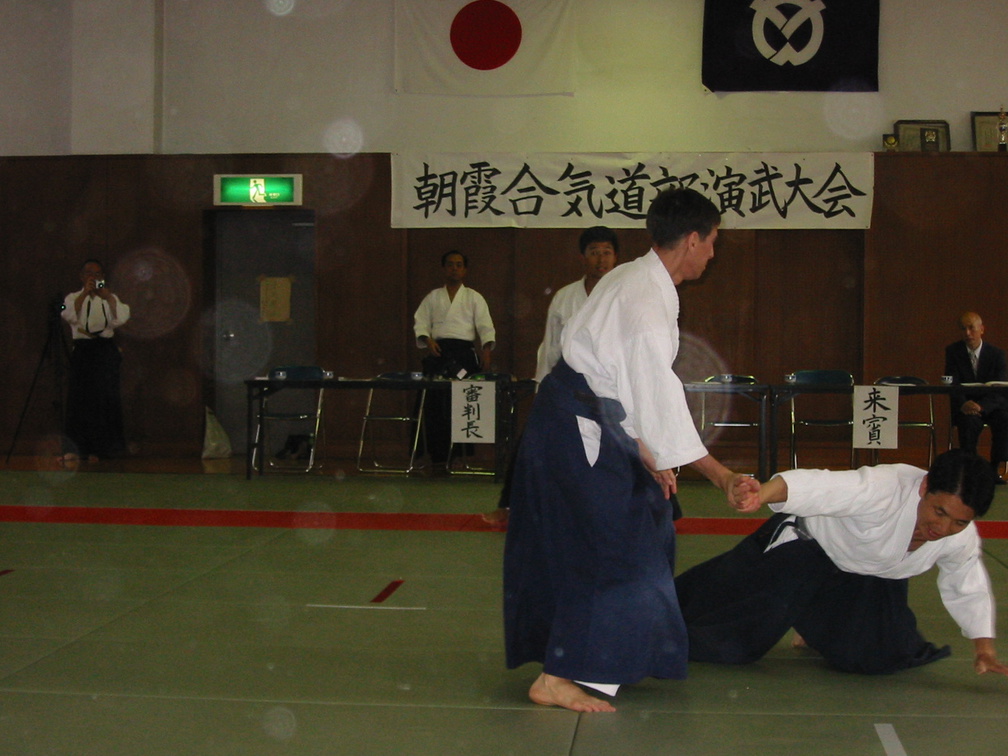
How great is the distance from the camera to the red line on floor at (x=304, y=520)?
488 centimetres

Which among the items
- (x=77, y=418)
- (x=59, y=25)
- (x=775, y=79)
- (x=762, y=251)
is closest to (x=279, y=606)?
(x=77, y=418)

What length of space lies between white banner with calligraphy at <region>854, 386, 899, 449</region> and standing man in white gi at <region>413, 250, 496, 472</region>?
2477 millimetres

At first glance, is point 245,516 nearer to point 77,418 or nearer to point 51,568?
point 51,568

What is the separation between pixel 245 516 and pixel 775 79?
552 centimetres

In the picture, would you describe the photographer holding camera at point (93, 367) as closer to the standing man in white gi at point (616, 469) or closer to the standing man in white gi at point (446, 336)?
the standing man in white gi at point (446, 336)

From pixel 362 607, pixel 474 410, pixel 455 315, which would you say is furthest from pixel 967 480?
pixel 455 315

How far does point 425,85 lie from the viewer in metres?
8.51

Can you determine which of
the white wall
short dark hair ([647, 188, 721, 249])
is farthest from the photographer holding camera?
short dark hair ([647, 188, 721, 249])

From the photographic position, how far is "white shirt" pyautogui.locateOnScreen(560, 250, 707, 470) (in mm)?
2162

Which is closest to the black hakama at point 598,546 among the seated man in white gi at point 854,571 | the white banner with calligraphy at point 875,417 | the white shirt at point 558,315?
the seated man in white gi at point 854,571

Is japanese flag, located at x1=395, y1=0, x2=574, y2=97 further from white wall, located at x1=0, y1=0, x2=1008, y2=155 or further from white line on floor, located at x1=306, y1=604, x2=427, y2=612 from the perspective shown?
white line on floor, located at x1=306, y1=604, x2=427, y2=612

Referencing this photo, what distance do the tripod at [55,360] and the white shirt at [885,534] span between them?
22.8ft

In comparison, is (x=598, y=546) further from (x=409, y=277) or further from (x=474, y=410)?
(x=409, y=277)

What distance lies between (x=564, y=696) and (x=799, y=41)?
7.09 meters
